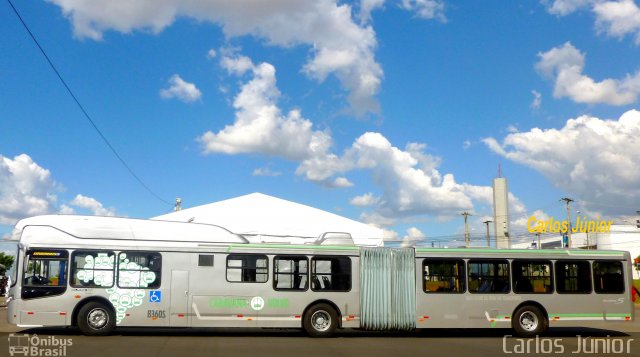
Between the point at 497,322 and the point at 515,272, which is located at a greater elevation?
the point at 515,272

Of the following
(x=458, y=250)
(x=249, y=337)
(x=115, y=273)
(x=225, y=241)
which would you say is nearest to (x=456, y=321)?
(x=458, y=250)

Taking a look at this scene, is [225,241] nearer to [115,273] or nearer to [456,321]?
[115,273]

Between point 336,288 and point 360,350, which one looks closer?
point 360,350

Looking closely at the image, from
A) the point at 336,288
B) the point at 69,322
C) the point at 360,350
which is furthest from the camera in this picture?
→ the point at 336,288

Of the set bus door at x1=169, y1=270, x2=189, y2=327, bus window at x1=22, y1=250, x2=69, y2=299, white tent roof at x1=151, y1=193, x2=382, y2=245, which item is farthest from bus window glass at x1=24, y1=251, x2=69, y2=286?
white tent roof at x1=151, y1=193, x2=382, y2=245

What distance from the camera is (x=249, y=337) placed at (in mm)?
16641

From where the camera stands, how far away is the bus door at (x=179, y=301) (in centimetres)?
1639

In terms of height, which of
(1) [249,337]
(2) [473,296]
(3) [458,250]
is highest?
(3) [458,250]

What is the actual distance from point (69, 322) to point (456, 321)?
10608 millimetres

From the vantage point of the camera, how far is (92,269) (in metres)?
16.3

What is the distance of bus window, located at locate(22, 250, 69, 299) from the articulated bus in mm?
27

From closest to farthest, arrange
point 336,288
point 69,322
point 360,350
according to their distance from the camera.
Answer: point 360,350
point 69,322
point 336,288

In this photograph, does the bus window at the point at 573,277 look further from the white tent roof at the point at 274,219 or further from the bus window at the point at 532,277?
the white tent roof at the point at 274,219

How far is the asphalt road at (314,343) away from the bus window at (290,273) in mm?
1429
